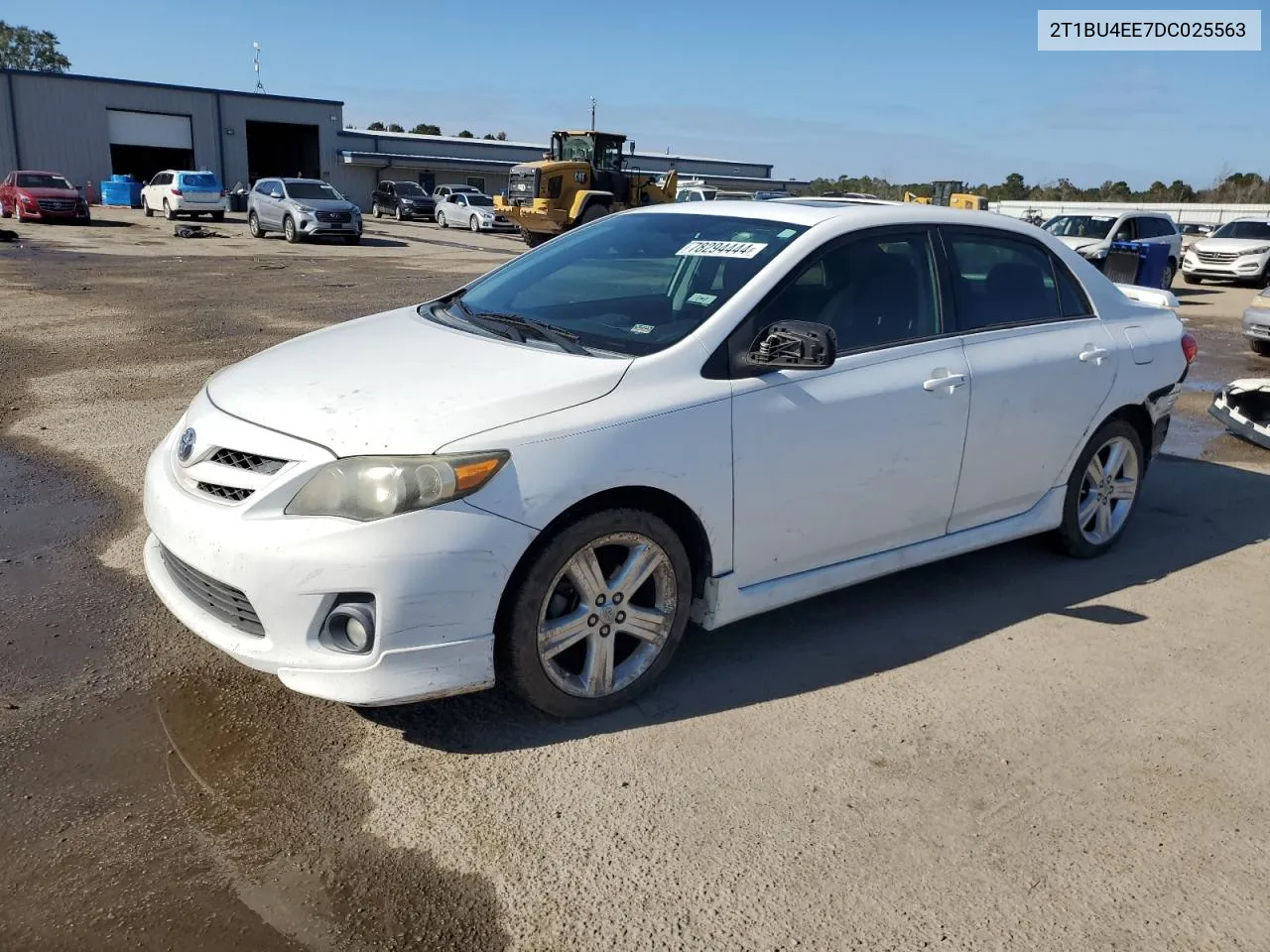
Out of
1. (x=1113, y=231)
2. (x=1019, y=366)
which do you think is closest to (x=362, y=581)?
(x=1019, y=366)

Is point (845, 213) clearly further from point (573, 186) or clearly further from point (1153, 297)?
point (573, 186)

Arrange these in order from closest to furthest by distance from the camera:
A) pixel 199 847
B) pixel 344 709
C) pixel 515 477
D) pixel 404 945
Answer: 1. pixel 404 945
2. pixel 199 847
3. pixel 515 477
4. pixel 344 709

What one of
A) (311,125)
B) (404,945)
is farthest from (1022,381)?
(311,125)

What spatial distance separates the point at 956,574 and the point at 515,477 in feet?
9.06

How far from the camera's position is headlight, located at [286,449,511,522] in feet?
9.90

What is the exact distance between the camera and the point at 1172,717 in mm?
3727

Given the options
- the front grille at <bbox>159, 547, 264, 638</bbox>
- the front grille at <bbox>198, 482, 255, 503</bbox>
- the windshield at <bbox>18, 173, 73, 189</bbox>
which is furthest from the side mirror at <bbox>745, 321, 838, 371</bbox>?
the windshield at <bbox>18, 173, 73, 189</bbox>

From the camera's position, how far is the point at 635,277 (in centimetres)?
436

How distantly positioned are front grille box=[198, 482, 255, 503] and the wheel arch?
33.8 inches

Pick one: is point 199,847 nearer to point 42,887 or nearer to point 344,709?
point 42,887

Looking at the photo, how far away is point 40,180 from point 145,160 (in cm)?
2651

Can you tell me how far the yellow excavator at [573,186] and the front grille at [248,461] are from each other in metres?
25.8

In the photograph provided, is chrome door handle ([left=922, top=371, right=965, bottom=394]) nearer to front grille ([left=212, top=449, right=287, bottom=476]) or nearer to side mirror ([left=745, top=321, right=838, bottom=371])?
side mirror ([left=745, top=321, right=838, bottom=371])

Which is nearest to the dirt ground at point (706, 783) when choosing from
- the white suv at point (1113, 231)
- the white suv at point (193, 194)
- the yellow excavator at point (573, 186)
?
the white suv at point (1113, 231)
